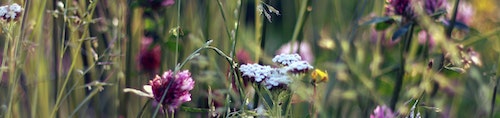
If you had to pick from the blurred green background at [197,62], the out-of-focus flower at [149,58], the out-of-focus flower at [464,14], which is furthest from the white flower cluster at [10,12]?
the out-of-focus flower at [464,14]

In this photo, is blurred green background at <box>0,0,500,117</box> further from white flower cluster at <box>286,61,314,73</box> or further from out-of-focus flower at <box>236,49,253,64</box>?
white flower cluster at <box>286,61,314,73</box>

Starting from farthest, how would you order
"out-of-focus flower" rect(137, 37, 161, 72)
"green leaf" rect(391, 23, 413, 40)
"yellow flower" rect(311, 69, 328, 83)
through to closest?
1. "out-of-focus flower" rect(137, 37, 161, 72)
2. "green leaf" rect(391, 23, 413, 40)
3. "yellow flower" rect(311, 69, 328, 83)

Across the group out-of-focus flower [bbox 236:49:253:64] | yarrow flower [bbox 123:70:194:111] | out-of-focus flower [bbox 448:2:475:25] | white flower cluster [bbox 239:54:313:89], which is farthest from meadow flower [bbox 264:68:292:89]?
out-of-focus flower [bbox 448:2:475:25]

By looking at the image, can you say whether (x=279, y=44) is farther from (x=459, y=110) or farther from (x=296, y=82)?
(x=296, y=82)

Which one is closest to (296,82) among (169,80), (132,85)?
(169,80)

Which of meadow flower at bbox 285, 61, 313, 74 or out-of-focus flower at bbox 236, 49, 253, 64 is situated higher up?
out-of-focus flower at bbox 236, 49, 253, 64
